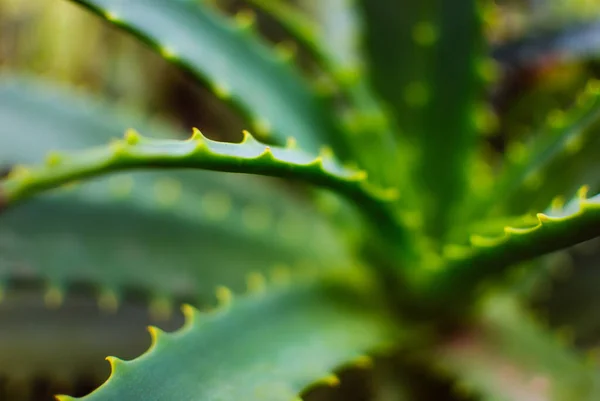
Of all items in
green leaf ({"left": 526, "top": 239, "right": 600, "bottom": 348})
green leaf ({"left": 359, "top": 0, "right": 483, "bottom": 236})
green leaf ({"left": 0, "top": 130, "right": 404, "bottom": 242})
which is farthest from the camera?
green leaf ({"left": 526, "top": 239, "right": 600, "bottom": 348})

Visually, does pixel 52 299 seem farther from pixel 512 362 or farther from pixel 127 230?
pixel 512 362

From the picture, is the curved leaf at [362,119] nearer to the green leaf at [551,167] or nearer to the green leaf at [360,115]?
the green leaf at [360,115]

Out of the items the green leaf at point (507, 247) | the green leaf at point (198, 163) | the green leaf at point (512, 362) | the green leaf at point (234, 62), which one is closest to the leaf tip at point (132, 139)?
the green leaf at point (198, 163)

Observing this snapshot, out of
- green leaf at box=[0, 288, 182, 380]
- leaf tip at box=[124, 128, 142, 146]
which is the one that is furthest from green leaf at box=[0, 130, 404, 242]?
green leaf at box=[0, 288, 182, 380]

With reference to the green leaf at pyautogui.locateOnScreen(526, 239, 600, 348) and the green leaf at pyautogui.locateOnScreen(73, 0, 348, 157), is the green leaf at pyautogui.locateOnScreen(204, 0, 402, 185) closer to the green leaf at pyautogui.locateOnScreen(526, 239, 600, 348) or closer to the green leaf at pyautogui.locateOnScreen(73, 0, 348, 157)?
the green leaf at pyautogui.locateOnScreen(73, 0, 348, 157)

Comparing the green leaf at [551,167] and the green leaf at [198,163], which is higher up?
the green leaf at [551,167]

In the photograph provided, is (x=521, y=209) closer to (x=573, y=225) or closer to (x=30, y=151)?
(x=573, y=225)

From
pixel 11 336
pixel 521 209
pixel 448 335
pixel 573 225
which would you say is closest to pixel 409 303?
pixel 448 335
